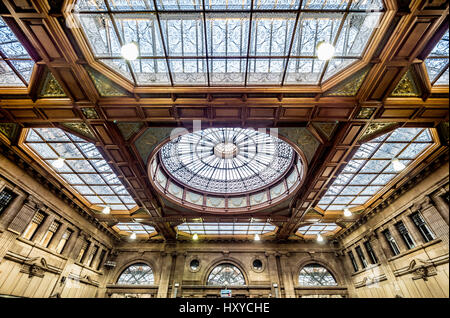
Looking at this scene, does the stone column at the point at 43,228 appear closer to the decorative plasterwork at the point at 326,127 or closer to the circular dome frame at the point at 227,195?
the circular dome frame at the point at 227,195

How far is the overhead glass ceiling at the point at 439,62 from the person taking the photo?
19.1 ft

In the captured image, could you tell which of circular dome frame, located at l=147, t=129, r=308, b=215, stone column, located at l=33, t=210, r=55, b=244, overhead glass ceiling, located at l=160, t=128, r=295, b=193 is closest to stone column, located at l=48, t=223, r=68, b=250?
stone column, located at l=33, t=210, r=55, b=244

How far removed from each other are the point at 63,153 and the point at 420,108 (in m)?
16.2

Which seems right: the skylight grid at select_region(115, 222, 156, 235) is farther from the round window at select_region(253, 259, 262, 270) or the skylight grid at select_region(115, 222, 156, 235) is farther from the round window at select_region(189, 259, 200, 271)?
the round window at select_region(253, 259, 262, 270)

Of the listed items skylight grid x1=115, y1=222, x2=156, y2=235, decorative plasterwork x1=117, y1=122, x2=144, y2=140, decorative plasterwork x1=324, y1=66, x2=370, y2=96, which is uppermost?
skylight grid x1=115, y1=222, x2=156, y2=235

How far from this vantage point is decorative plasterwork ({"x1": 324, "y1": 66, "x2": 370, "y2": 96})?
7141 millimetres

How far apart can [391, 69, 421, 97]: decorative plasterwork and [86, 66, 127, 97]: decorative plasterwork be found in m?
9.84

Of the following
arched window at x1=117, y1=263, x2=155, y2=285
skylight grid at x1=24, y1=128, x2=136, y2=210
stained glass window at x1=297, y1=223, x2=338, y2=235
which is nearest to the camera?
skylight grid at x1=24, y1=128, x2=136, y2=210

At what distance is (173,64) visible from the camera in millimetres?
7285

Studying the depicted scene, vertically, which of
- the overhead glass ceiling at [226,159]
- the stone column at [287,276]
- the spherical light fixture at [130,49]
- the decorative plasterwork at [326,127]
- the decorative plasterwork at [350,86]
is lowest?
the stone column at [287,276]

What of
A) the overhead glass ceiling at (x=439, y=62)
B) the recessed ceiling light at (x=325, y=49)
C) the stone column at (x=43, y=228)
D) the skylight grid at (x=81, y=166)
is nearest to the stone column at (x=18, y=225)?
the stone column at (x=43, y=228)

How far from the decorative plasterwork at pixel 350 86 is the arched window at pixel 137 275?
845 inches
